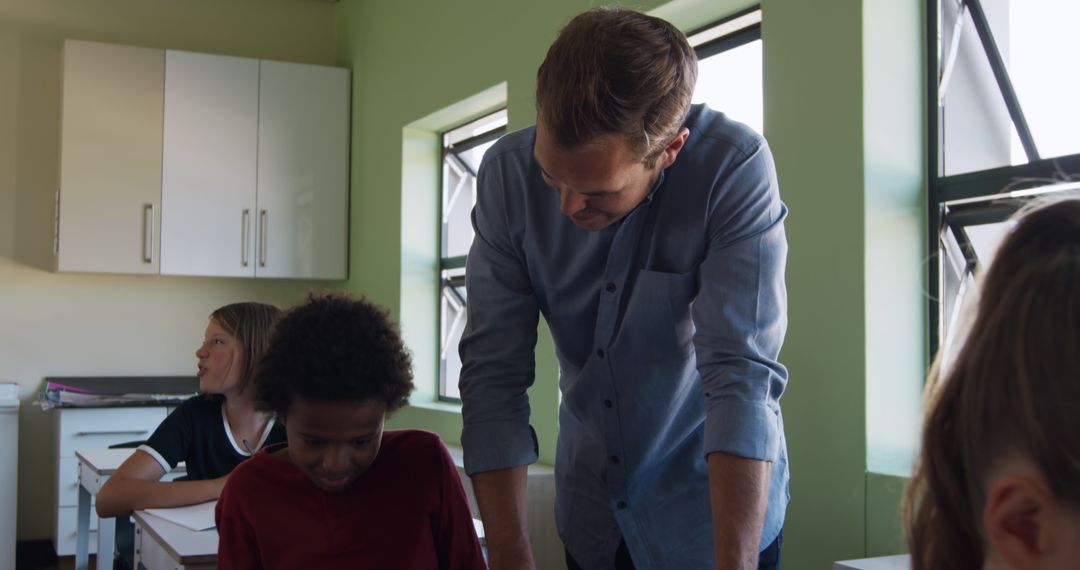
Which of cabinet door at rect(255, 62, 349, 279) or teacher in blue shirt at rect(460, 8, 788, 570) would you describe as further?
cabinet door at rect(255, 62, 349, 279)

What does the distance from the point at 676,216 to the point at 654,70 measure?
0.84 ft

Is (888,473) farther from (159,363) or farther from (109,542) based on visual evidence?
(159,363)

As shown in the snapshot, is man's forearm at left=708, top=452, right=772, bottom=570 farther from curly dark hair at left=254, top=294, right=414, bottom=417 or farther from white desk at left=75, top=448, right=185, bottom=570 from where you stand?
white desk at left=75, top=448, right=185, bottom=570

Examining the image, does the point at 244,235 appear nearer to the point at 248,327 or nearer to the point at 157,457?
the point at 248,327

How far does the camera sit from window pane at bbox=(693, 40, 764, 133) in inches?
115

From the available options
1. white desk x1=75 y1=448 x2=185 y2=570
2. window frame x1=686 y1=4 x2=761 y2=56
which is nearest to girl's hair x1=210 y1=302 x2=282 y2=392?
white desk x1=75 y1=448 x2=185 y2=570

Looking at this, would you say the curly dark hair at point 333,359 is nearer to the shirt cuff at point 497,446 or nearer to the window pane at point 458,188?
the shirt cuff at point 497,446

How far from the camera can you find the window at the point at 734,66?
291 cm

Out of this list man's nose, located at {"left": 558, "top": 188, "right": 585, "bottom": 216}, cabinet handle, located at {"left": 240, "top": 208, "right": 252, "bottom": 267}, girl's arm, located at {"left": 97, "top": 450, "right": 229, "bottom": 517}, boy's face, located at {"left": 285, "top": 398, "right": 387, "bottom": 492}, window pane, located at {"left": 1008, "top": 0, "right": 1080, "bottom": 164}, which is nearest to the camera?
man's nose, located at {"left": 558, "top": 188, "right": 585, "bottom": 216}

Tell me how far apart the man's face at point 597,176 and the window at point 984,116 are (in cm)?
128

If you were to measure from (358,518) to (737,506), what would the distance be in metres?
0.76

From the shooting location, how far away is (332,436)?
1623 mm

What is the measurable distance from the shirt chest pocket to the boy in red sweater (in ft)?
1.61

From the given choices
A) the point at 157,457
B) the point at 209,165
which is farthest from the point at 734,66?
the point at 209,165
